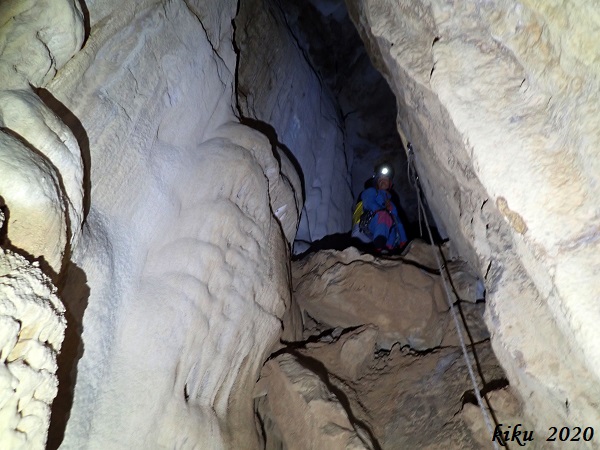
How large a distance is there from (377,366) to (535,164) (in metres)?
2.62

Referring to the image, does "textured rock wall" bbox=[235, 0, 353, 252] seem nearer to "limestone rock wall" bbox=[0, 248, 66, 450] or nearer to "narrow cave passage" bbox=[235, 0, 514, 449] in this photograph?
"narrow cave passage" bbox=[235, 0, 514, 449]

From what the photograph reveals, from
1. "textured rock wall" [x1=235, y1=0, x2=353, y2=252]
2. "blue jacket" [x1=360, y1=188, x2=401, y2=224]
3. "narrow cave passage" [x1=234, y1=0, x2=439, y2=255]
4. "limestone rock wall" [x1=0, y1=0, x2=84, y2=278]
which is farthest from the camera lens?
"blue jacket" [x1=360, y1=188, x2=401, y2=224]

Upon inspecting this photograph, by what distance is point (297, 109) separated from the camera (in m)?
6.60

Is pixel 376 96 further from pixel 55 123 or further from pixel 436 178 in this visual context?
pixel 55 123

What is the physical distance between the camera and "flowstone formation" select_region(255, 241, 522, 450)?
298 cm

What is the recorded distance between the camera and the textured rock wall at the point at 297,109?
5156mm

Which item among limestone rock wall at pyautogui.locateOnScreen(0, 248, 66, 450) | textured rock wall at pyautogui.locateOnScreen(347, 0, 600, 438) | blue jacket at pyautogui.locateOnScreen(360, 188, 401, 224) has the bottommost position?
limestone rock wall at pyautogui.locateOnScreen(0, 248, 66, 450)

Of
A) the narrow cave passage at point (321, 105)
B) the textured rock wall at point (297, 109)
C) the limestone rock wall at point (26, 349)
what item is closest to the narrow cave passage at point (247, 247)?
the limestone rock wall at point (26, 349)

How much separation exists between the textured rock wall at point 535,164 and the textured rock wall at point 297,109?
2623 mm

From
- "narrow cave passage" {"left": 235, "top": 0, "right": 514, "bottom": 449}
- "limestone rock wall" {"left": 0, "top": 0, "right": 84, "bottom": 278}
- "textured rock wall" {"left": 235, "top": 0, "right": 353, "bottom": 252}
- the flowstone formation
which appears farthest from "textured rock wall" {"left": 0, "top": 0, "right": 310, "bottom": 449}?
"textured rock wall" {"left": 235, "top": 0, "right": 353, "bottom": 252}

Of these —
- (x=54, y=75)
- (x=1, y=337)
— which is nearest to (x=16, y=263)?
(x=1, y=337)

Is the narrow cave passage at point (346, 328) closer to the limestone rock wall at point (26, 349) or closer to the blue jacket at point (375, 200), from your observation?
the blue jacket at point (375, 200)

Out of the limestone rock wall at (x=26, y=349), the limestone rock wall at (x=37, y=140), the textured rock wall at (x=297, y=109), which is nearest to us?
the limestone rock wall at (x=26, y=349)

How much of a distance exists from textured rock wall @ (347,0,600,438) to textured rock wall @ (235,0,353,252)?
103 inches
